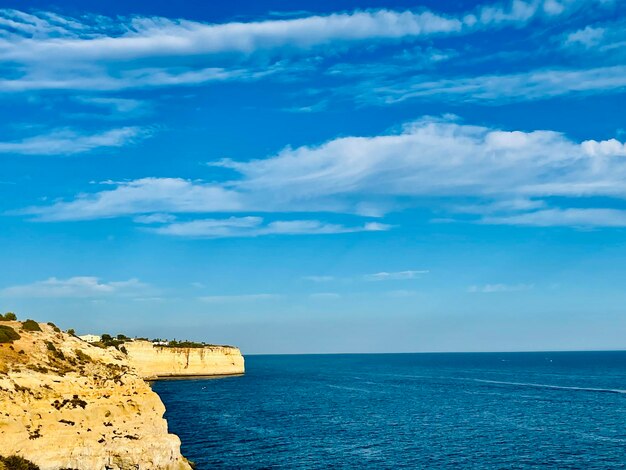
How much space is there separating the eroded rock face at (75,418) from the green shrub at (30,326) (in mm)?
6427

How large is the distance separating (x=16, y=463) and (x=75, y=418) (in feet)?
18.1

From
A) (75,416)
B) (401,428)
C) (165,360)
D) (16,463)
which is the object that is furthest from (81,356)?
(165,360)

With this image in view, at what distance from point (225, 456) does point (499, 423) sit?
4743 centimetres

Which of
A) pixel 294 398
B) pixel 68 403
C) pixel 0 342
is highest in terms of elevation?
pixel 0 342

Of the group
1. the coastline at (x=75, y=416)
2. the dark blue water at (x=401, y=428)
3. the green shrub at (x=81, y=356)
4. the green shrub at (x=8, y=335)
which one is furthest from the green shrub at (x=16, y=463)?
the dark blue water at (x=401, y=428)

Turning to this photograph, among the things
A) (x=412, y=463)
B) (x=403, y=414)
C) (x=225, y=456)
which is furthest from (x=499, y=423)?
(x=225, y=456)

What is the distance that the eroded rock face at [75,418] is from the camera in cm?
4009

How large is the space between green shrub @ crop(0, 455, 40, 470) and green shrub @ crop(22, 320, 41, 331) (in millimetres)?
23710

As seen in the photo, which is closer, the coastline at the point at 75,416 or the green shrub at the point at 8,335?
the coastline at the point at 75,416

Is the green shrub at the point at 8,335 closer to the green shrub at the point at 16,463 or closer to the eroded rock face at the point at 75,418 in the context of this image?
the eroded rock face at the point at 75,418

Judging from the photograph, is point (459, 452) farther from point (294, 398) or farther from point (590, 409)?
point (294, 398)

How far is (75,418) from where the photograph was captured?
43031 mm

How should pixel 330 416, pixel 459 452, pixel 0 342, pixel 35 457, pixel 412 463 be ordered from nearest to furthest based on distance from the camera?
pixel 35 457
pixel 0 342
pixel 412 463
pixel 459 452
pixel 330 416

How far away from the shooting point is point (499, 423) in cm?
9150
